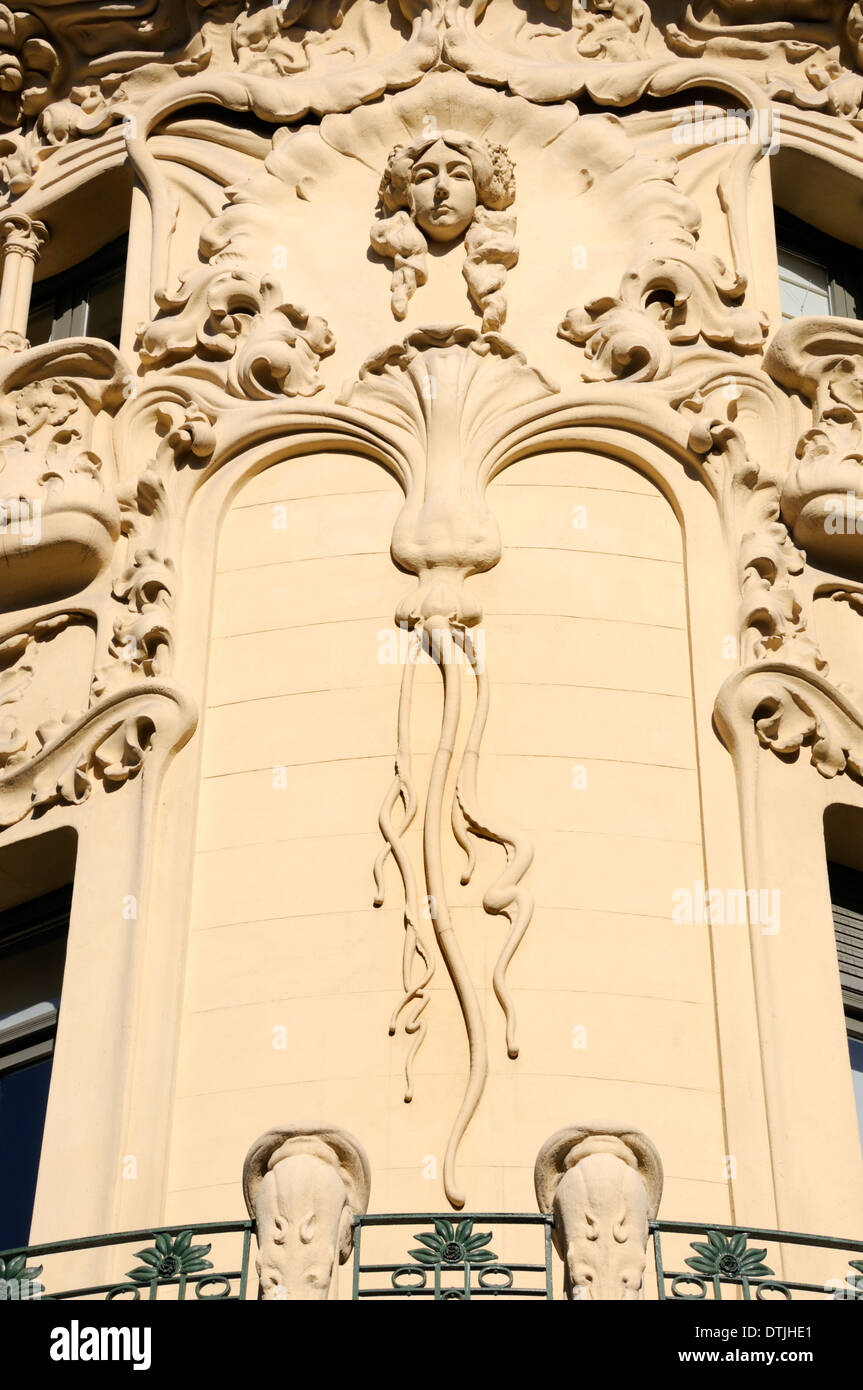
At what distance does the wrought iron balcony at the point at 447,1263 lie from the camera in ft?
28.4

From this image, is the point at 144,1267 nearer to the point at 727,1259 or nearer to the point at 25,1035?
the point at 727,1259

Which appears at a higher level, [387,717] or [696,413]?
[696,413]

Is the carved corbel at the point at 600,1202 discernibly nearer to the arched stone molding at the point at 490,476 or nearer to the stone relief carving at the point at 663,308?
the arched stone molding at the point at 490,476

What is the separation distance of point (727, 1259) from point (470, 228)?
6359 mm

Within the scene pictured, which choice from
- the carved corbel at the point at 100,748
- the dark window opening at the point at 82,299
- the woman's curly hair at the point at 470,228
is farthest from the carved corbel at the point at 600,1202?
the dark window opening at the point at 82,299

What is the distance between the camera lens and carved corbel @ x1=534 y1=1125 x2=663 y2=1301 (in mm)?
8477

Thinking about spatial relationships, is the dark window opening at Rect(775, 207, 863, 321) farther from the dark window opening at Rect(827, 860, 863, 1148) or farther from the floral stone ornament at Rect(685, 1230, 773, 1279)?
the floral stone ornament at Rect(685, 1230, 773, 1279)

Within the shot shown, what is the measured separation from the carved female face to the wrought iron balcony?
556 cm

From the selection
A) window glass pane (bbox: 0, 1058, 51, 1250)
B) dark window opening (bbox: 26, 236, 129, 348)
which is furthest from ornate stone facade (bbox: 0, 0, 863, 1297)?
window glass pane (bbox: 0, 1058, 51, 1250)

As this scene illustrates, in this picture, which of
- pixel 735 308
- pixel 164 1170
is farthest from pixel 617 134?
pixel 164 1170

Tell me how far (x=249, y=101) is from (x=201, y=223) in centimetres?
78

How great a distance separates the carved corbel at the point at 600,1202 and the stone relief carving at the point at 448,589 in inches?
51.0

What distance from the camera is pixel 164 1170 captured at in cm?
1034

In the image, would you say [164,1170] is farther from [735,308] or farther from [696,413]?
[735,308]
